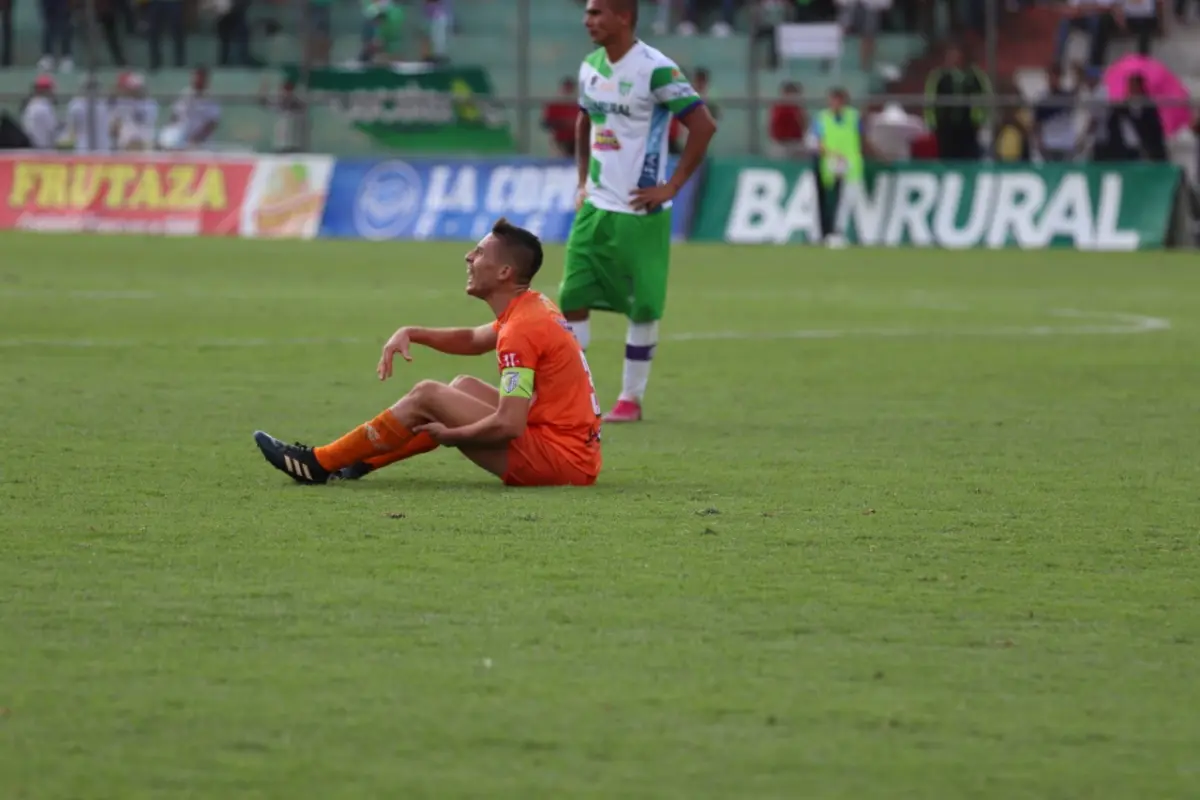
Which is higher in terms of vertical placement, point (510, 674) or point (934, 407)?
point (510, 674)

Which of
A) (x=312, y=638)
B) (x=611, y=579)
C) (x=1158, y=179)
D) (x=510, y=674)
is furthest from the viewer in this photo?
(x=1158, y=179)

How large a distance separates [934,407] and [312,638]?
267 inches

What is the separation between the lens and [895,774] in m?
4.45

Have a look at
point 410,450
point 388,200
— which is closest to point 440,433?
point 410,450

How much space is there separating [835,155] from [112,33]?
488 inches

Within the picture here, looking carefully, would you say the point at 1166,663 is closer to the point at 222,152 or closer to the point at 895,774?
the point at 895,774

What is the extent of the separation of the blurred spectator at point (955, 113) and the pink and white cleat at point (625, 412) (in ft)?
62.6

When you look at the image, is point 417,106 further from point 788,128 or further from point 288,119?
point 788,128

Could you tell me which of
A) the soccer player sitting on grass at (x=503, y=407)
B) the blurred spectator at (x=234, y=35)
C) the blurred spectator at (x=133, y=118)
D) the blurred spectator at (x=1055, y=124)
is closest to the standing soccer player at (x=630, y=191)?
the soccer player sitting on grass at (x=503, y=407)

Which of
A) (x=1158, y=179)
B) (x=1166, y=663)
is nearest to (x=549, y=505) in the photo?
(x=1166, y=663)

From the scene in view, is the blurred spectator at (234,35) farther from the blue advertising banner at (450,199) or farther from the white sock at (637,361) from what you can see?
the white sock at (637,361)

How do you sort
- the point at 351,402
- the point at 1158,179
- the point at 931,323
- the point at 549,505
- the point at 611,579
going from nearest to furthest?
1. the point at 611,579
2. the point at 549,505
3. the point at 351,402
4. the point at 931,323
5. the point at 1158,179

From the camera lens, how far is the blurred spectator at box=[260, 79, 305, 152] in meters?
32.5

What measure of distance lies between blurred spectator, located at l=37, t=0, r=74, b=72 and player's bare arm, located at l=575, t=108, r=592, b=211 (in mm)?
24158
